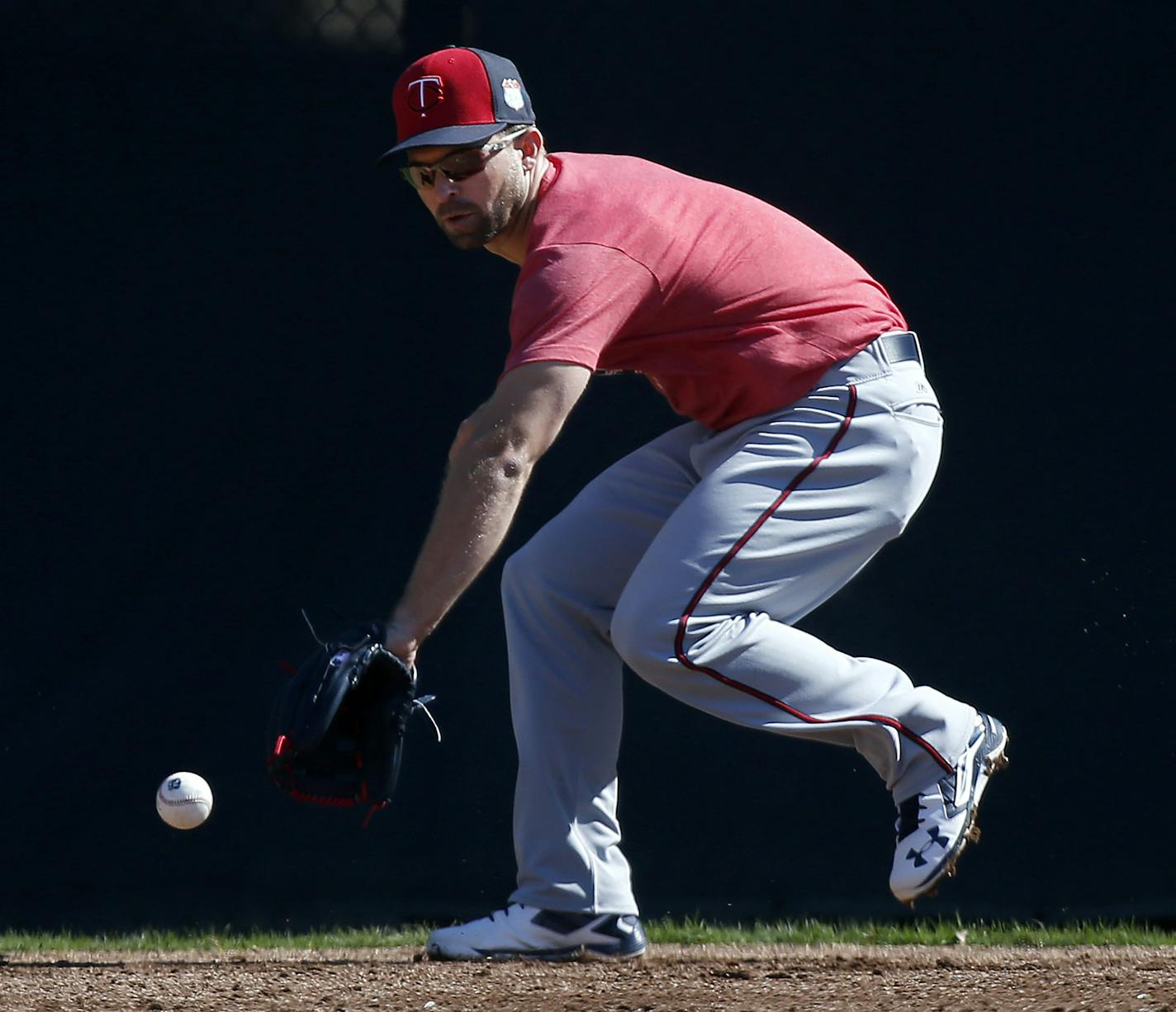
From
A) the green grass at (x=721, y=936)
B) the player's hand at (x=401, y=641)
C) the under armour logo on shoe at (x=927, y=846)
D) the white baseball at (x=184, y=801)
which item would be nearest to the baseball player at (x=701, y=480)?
the under armour logo on shoe at (x=927, y=846)

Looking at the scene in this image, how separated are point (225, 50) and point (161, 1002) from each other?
92.8 inches

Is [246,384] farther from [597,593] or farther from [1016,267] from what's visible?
[1016,267]

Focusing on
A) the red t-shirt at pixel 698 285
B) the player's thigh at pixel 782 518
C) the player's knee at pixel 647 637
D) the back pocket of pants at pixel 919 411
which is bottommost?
the player's knee at pixel 647 637

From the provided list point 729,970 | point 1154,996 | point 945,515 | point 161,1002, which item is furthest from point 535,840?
point 945,515

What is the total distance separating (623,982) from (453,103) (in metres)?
1.59

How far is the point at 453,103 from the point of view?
2.93 meters

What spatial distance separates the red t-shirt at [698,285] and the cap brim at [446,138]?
154mm

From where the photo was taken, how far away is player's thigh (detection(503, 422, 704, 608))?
3.24 m

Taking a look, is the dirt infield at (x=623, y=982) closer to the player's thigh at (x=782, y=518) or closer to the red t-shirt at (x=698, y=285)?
the player's thigh at (x=782, y=518)

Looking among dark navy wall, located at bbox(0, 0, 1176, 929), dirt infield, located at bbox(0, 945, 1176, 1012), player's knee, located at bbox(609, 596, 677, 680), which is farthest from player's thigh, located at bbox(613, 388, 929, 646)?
dark navy wall, located at bbox(0, 0, 1176, 929)

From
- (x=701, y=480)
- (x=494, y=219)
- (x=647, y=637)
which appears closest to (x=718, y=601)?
(x=647, y=637)

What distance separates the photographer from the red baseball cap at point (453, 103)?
2.91m

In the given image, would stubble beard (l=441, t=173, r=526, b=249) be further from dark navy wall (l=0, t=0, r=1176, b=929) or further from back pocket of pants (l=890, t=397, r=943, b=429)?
dark navy wall (l=0, t=0, r=1176, b=929)

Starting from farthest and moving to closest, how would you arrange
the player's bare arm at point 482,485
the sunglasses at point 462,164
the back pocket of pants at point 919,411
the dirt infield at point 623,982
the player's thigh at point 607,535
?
the player's thigh at point 607,535
the back pocket of pants at point 919,411
the sunglasses at point 462,164
the dirt infield at point 623,982
the player's bare arm at point 482,485
